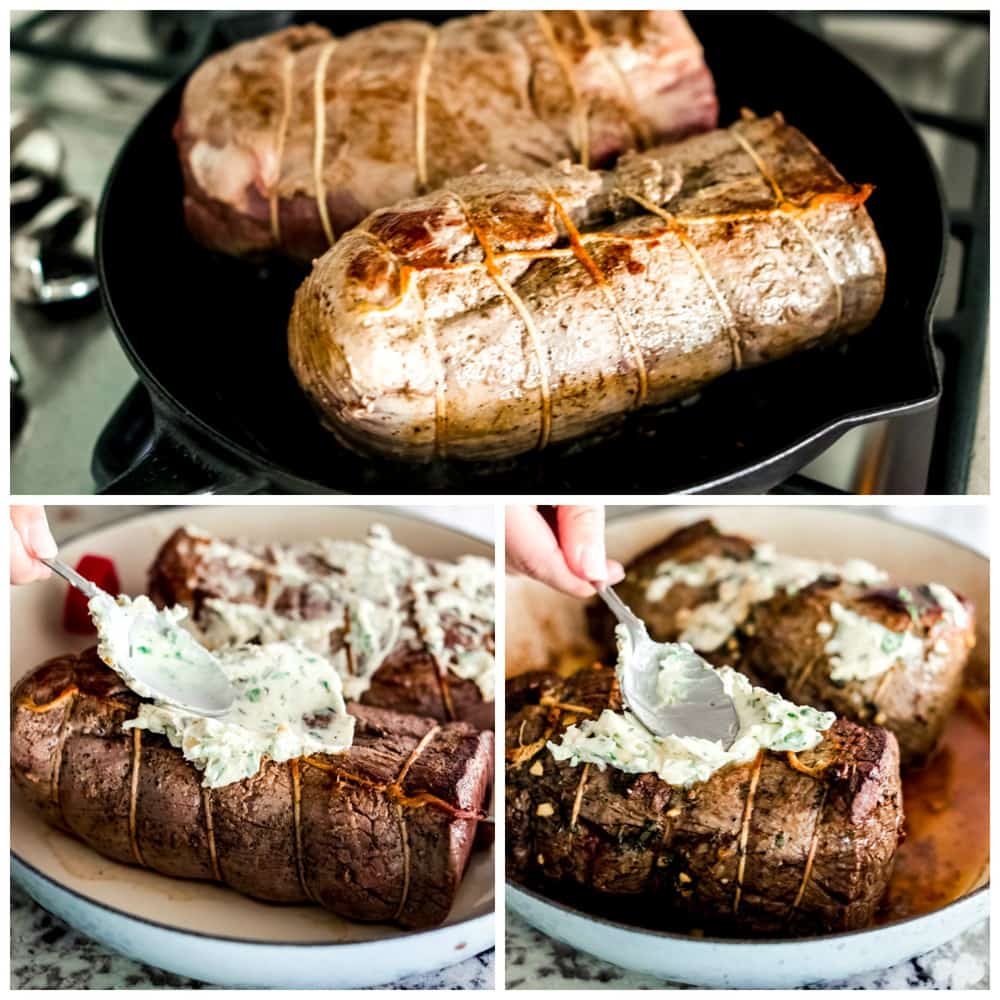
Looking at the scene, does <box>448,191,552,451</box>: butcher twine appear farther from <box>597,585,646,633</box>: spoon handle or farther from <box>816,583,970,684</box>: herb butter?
<box>816,583,970,684</box>: herb butter

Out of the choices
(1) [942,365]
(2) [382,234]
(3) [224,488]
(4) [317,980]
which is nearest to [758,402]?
(1) [942,365]

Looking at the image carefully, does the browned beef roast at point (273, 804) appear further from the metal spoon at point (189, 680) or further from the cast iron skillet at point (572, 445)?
the cast iron skillet at point (572, 445)

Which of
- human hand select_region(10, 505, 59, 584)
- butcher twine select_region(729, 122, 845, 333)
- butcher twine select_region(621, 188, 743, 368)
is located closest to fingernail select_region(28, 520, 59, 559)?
human hand select_region(10, 505, 59, 584)

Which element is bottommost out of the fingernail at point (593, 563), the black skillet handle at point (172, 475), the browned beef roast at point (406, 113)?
the fingernail at point (593, 563)

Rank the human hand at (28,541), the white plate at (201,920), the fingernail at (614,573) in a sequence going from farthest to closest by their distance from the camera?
1. the fingernail at (614,573)
2. the human hand at (28,541)
3. the white plate at (201,920)

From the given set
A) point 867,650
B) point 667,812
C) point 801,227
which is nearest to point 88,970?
point 667,812

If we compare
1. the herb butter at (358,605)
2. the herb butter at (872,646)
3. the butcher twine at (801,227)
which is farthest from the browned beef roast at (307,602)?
the butcher twine at (801,227)

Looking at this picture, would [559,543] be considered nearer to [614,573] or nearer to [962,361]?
[614,573]
